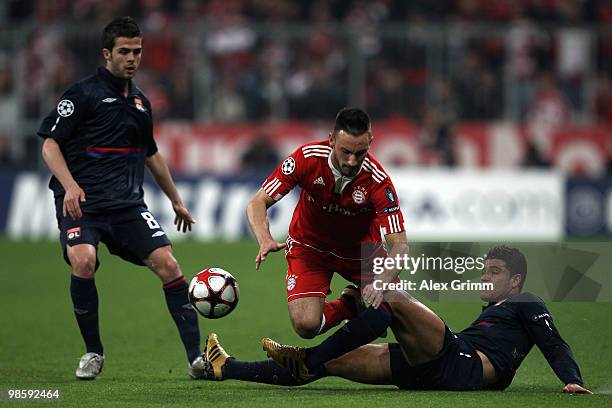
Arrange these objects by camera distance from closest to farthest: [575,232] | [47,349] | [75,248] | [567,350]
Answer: [567,350] → [75,248] → [47,349] → [575,232]

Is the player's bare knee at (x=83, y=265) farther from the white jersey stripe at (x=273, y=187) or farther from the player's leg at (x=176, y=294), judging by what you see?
the white jersey stripe at (x=273, y=187)

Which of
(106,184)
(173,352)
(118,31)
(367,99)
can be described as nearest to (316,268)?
(106,184)

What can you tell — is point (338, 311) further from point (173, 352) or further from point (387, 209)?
point (173, 352)

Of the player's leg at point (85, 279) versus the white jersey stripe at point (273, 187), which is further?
the player's leg at point (85, 279)

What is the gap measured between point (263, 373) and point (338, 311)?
0.71m

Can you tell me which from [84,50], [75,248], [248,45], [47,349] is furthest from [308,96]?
[75,248]

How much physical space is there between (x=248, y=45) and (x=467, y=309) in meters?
13.4

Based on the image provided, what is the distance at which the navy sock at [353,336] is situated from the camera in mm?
6664

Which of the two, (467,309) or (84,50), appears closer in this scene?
(467,309)

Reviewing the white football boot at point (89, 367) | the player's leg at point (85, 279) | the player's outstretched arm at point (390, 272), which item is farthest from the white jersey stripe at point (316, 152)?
the white football boot at point (89, 367)

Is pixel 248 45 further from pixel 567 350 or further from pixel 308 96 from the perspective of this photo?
pixel 567 350

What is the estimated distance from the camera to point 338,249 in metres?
7.67

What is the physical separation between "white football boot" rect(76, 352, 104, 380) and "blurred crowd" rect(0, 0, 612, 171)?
1286 centimetres

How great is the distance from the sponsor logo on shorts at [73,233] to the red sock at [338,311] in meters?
1.70
